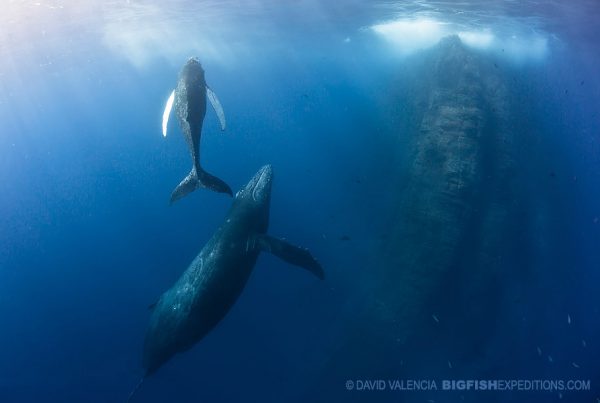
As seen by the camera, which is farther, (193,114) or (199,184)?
(199,184)

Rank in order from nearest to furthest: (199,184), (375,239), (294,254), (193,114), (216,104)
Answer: (294,254) → (193,114) → (199,184) → (216,104) → (375,239)

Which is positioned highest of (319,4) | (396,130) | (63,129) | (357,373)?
(319,4)

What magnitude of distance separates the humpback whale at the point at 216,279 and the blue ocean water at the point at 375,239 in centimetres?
1011

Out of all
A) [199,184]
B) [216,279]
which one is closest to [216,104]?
[199,184]

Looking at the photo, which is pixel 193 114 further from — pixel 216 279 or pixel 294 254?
pixel 294 254

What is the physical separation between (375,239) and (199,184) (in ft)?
45.1

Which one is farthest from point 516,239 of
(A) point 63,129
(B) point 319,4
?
(A) point 63,129

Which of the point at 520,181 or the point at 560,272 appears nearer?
the point at 520,181

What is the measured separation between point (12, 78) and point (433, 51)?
131ft

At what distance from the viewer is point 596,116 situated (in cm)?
3897

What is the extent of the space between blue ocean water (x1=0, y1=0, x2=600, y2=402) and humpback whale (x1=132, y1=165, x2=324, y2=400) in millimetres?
10107

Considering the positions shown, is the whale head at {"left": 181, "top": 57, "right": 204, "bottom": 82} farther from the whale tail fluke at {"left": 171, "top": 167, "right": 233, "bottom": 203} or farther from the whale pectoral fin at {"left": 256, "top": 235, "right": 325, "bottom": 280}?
the whale pectoral fin at {"left": 256, "top": 235, "right": 325, "bottom": 280}

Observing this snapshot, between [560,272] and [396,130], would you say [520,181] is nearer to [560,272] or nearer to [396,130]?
Result: [560,272]

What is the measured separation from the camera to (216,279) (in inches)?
273
